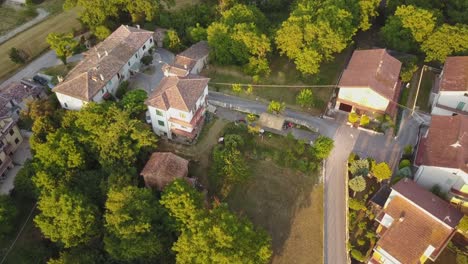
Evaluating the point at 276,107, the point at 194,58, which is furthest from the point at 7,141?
the point at 276,107

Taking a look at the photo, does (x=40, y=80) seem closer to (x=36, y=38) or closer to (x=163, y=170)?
(x=36, y=38)

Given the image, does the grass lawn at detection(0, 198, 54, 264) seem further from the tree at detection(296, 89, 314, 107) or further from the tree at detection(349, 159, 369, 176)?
the tree at detection(296, 89, 314, 107)

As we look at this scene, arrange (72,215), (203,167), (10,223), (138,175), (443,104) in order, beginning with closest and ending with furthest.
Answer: (72,215) < (10,223) < (138,175) < (203,167) < (443,104)

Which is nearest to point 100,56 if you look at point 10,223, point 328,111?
point 10,223

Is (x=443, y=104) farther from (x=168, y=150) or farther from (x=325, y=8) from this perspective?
(x=168, y=150)

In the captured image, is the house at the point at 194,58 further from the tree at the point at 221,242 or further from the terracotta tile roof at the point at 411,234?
the terracotta tile roof at the point at 411,234
